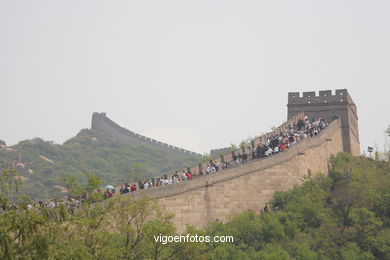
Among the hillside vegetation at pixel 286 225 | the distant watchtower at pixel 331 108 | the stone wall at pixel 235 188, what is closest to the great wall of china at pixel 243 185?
the stone wall at pixel 235 188

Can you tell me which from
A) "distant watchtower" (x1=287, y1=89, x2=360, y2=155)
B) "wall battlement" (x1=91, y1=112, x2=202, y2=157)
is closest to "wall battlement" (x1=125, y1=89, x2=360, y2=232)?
"distant watchtower" (x1=287, y1=89, x2=360, y2=155)

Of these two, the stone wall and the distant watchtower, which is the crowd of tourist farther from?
the distant watchtower

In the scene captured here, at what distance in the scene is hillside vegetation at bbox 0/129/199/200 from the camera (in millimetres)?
Result: 77562

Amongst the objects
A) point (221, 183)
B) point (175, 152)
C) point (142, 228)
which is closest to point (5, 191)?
point (142, 228)

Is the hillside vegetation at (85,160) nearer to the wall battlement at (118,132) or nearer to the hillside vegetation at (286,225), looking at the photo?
the wall battlement at (118,132)

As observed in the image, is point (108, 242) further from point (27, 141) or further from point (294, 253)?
point (27, 141)

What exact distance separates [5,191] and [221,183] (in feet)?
65.9

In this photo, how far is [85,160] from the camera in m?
89.4

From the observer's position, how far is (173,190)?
32875 mm

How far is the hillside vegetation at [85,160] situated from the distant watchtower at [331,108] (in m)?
27.2

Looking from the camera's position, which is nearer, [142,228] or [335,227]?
[142,228]

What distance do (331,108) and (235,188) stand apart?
19.3 metres

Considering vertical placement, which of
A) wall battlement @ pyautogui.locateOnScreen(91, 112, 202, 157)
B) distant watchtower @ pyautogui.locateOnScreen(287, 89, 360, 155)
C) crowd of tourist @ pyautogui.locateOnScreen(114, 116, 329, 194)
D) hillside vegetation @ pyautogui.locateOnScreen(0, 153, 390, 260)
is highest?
wall battlement @ pyautogui.locateOnScreen(91, 112, 202, 157)

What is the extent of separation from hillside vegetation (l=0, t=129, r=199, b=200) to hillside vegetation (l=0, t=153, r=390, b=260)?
40652 mm
